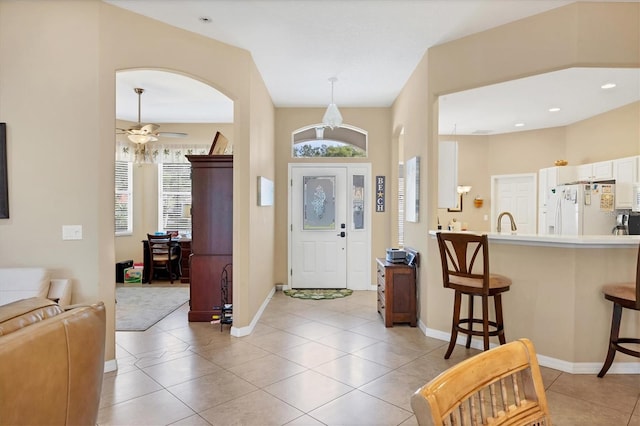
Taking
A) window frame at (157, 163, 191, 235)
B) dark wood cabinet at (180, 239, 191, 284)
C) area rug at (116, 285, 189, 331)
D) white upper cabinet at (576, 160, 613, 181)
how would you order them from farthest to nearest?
window frame at (157, 163, 191, 235) < dark wood cabinet at (180, 239, 191, 284) < white upper cabinet at (576, 160, 613, 181) < area rug at (116, 285, 189, 331)

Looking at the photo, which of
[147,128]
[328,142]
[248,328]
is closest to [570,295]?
[248,328]

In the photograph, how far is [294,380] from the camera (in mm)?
2992

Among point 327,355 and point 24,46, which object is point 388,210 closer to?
point 327,355

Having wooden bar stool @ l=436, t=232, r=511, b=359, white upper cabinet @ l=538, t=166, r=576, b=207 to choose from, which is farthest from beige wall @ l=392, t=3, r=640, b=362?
white upper cabinet @ l=538, t=166, r=576, b=207

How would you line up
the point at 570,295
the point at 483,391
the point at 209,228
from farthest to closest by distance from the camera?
the point at 209,228
the point at 570,295
the point at 483,391

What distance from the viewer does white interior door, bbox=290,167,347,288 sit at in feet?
21.1

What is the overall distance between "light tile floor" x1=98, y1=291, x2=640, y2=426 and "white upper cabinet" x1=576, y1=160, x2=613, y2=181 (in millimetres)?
4041

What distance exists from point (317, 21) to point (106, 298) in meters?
3.08

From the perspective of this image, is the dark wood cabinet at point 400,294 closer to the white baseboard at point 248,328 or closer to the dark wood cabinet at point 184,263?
the white baseboard at point 248,328

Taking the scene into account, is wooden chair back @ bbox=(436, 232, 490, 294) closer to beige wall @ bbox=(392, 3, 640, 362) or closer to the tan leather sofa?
beige wall @ bbox=(392, 3, 640, 362)

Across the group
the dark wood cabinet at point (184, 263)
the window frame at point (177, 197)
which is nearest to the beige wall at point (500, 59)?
the dark wood cabinet at point (184, 263)

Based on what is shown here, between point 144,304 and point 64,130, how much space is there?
10.2 ft

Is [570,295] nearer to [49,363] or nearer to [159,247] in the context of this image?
[49,363]

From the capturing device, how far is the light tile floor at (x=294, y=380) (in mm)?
2473
